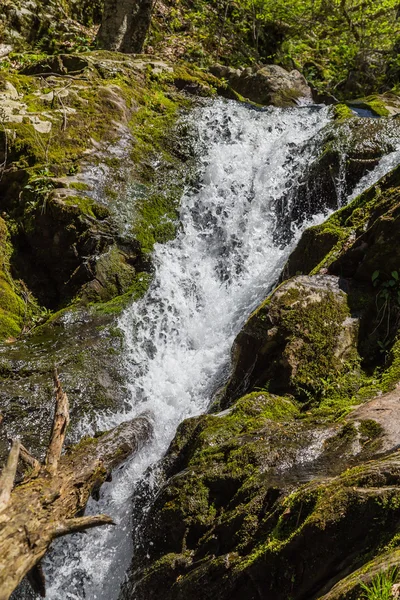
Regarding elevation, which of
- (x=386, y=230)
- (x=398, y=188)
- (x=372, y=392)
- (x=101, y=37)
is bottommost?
(x=372, y=392)

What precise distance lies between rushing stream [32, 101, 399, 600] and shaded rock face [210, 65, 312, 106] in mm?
1378

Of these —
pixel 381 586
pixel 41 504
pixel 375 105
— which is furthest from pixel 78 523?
pixel 375 105

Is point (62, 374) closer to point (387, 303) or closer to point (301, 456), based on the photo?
point (301, 456)

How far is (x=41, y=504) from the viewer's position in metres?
3.05

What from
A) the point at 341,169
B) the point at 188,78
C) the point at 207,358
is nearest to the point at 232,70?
the point at 188,78

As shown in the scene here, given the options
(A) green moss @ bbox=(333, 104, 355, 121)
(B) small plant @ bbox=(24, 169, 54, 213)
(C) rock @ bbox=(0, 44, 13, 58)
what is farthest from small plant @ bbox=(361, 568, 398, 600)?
(C) rock @ bbox=(0, 44, 13, 58)

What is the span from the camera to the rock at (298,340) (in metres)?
4.56

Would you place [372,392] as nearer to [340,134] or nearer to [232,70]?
[340,134]

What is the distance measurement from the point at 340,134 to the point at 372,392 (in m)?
6.53

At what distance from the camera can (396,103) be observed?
39.7 ft

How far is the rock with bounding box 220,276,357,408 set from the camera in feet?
15.0

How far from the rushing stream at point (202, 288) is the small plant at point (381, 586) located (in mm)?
2607

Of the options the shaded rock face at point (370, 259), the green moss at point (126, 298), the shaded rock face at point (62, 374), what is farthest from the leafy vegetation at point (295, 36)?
the shaded rock face at point (62, 374)

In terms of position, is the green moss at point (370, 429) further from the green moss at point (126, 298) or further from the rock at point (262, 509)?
the green moss at point (126, 298)
